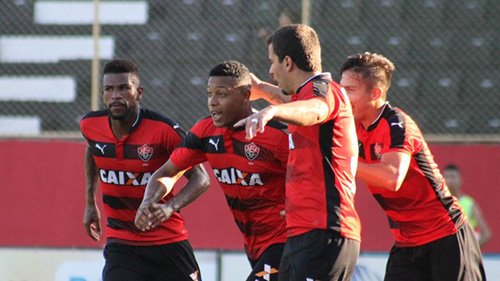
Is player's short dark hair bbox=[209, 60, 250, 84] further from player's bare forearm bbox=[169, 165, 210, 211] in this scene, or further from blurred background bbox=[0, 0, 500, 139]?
blurred background bbox=[0, 0, 500, 139]

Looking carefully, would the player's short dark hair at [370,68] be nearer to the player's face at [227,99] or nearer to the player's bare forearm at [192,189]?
the player's face at [227,99]

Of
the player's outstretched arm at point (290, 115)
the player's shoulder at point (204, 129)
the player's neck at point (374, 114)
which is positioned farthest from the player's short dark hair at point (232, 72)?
the player's outstretched arm at point (290, 115)

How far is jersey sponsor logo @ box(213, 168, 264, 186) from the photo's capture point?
6430mm

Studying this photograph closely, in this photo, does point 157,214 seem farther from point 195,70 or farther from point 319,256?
point 195,70

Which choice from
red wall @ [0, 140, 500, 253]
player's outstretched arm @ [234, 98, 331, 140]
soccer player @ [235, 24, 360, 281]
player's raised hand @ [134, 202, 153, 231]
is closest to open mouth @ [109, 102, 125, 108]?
player's raised hand @ [134, 202, 153, 231]

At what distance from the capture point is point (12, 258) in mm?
9141

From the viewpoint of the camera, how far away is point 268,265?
6.29 m

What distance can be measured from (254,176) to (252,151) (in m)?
0.16

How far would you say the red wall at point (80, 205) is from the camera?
1151 centimetres

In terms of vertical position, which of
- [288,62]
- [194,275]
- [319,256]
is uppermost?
[288,62]

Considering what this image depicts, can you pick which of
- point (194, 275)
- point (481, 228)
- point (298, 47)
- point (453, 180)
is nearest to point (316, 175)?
point (298, 47)

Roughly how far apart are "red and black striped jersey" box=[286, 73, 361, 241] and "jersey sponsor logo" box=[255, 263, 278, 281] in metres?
0.78

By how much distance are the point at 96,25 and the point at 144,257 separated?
5558mm

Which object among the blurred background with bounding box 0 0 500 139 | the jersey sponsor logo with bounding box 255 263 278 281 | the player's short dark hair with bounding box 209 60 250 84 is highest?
the blurred background with bounding box 0 0 500 139
